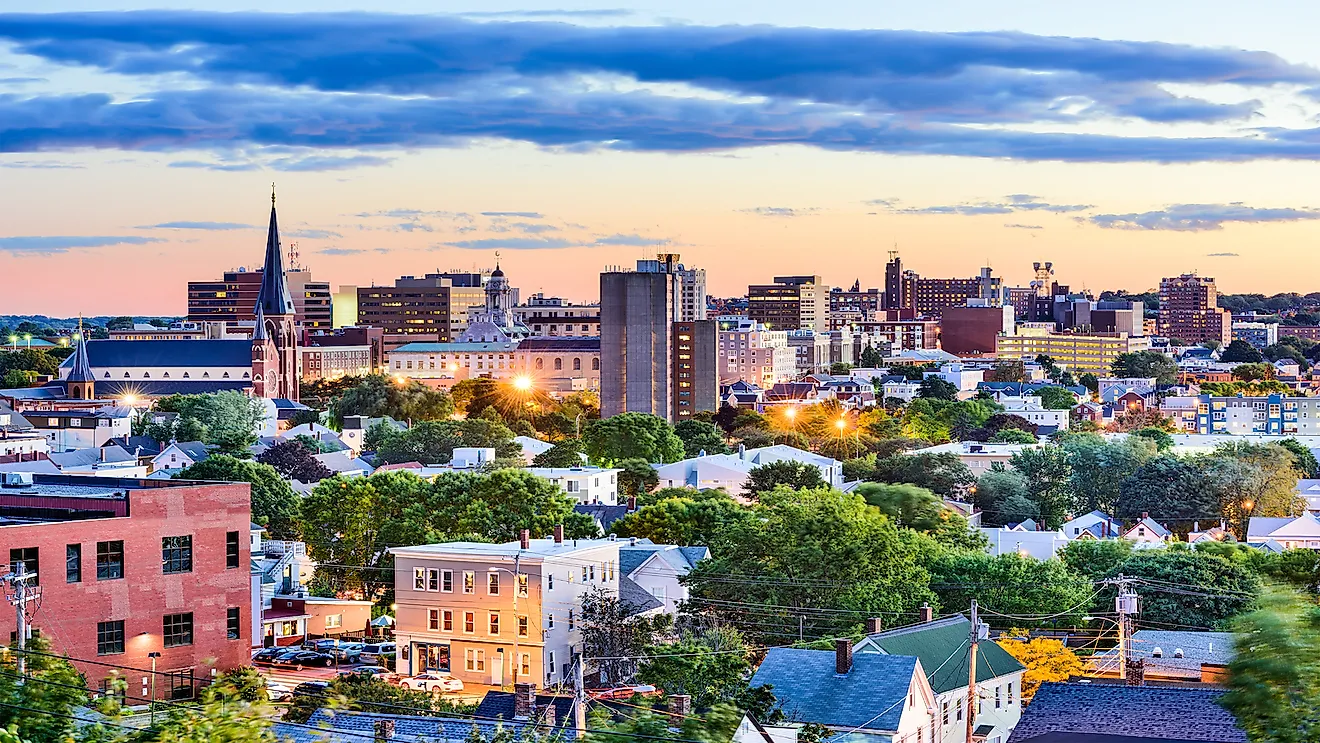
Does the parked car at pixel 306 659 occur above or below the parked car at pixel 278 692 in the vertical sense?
below

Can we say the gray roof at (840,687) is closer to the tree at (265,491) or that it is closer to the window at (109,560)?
the window at (109,560)

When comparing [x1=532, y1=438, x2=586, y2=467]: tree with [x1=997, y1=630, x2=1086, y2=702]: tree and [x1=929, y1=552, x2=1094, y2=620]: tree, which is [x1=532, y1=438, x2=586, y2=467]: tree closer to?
[x1=929, y1=552, x2=1094, y2=620]: tree

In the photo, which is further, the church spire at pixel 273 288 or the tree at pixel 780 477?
the church spire at pixel 273 288

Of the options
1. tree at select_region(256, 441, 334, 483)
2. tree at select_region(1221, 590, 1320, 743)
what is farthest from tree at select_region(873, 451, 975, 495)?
tree at select_region(1221, 590, 1320, 743)

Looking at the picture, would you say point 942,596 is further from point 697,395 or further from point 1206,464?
point 697,395

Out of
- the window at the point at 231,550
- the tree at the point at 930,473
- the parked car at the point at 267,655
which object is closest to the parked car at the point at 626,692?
the window at the point at 231,550

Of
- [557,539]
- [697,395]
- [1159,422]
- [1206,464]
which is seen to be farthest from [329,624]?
[1159,422]
